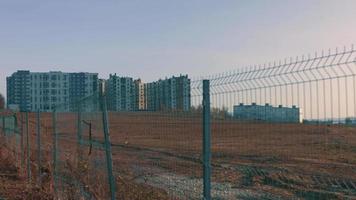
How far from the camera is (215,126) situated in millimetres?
6480

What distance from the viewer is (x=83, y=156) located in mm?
10719

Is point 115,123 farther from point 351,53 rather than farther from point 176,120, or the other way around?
point 351,53

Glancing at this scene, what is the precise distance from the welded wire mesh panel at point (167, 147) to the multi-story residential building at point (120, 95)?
0.10 metres

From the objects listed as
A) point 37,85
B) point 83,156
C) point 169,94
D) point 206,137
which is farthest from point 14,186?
point 37,85

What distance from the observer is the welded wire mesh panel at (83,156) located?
965cm

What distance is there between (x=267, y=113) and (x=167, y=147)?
4075mm

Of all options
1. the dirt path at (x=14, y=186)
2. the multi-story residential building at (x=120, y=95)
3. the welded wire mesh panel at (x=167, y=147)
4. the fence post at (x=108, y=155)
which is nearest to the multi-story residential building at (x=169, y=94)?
the welded wire mesh panel at (x=167, y=147)

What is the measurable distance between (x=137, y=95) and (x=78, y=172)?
2.60m

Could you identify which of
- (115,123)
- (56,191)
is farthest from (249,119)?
(56,191)

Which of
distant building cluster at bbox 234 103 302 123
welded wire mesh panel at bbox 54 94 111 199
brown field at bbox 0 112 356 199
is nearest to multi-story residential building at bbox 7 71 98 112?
welded wire mesh panel at bbox 54 94 111 199

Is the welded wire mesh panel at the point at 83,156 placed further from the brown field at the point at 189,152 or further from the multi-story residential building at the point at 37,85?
the multi-story residential building at the point at 37,85

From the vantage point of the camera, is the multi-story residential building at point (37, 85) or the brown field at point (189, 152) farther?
the multi-story residential building at point (37, 85)

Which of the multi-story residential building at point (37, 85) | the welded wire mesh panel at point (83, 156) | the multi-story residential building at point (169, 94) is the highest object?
the multi-story residential building at point (37, 85)

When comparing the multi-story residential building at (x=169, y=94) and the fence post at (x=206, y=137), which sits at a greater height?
the multi-story residential building at (x=169, y=94)
